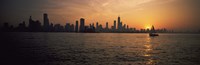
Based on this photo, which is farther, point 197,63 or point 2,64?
point 197,63

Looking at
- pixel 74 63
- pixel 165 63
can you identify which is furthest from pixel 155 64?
pixel 74 63

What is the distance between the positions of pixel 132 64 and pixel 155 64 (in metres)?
5.28

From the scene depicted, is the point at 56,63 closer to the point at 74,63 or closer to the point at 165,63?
the point at 74,63

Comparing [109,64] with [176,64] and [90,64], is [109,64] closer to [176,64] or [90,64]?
[90,64]

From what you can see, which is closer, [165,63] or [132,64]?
[132,64]

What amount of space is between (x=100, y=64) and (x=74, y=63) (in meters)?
5.44

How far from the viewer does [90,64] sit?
124ft

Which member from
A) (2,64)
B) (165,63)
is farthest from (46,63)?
(165,63)

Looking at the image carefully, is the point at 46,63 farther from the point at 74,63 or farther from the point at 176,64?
the point at 176,64

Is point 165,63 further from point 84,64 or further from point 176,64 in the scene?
point 84,64

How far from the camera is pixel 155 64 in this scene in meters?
39.1

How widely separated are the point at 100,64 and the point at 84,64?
331cm

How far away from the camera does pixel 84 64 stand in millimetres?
37625

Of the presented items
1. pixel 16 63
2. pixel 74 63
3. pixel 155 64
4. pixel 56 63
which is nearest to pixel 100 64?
pixel 74 63
